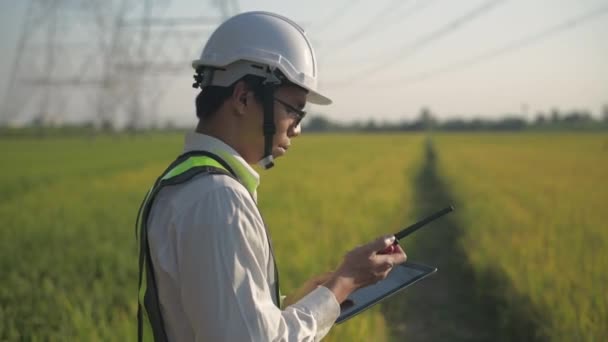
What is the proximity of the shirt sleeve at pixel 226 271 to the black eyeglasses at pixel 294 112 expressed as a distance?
33cm

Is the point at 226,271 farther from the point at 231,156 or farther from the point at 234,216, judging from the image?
the point at 231,156

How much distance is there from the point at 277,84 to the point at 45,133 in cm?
7402

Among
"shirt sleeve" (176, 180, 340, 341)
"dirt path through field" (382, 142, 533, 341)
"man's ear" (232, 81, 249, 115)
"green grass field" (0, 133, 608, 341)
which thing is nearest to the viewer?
"shirt sleeve" (176, 180, 340, 341)

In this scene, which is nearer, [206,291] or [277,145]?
[206,291]

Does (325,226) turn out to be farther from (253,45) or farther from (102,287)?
(253,45)

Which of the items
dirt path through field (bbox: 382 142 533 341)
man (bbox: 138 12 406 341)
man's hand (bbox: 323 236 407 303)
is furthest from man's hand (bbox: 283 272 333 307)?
dirt path through field (bbox: 382 142 533 341)

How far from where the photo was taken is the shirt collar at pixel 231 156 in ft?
4.81

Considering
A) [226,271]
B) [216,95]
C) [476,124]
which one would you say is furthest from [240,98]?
[476,124]

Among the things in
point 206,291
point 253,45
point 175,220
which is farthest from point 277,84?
point 206,291

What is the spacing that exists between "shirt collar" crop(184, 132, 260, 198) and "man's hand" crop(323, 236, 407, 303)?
299mm

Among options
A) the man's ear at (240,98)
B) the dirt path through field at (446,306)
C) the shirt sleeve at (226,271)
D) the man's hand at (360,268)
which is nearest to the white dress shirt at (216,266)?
the shirt sleeve at (226,271)

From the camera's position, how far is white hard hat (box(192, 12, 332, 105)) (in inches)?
59.7

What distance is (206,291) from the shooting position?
1233 mm

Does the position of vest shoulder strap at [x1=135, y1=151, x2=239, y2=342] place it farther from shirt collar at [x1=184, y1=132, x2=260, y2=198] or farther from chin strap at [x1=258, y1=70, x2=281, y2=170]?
chin strap at [x1=258, y1=70, x2=281, y2=170]
